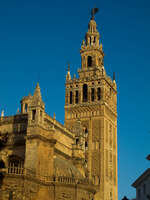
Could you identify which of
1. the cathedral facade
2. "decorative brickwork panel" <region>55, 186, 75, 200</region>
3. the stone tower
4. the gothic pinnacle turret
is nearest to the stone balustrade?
the cathedral facade

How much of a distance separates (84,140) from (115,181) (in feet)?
33.1

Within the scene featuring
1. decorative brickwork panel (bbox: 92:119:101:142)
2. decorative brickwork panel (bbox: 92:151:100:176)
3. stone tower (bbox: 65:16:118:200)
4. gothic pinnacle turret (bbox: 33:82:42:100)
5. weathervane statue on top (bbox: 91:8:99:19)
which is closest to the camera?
gothic pinnacle turret (bbox: 33:82:42:100)

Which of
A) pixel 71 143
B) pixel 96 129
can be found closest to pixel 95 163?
pixel 96 129

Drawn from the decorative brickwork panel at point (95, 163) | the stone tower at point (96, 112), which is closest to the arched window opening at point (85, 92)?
the stone tower at point (96, 112)

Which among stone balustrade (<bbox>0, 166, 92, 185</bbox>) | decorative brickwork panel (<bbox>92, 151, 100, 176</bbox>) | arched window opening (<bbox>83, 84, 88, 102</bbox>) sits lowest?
stone balustrade (<bbox>0, 166, 92, 185</bbox>)

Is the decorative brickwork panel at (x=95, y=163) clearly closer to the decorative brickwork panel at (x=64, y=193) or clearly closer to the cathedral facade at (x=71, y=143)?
the cathedral facade at (x=71, y=143)

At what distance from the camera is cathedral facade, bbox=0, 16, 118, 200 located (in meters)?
42.8

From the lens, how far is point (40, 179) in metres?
42.8

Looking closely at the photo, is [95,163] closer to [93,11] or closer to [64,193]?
[64,193]

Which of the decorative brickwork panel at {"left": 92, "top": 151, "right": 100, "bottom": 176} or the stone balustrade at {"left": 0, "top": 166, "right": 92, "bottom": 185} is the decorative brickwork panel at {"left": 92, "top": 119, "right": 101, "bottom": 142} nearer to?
the decorative brickwork panel at {"left": 92, "top": 151, "right": 100, "bottom": 176}

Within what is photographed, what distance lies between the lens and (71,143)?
56.9 metres

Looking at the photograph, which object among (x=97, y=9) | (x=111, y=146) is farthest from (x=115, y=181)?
(x=97, y=9)

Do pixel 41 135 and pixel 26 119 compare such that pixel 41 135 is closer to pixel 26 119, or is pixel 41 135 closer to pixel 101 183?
pixel 26 119

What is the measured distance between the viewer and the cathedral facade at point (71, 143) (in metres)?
42.8
